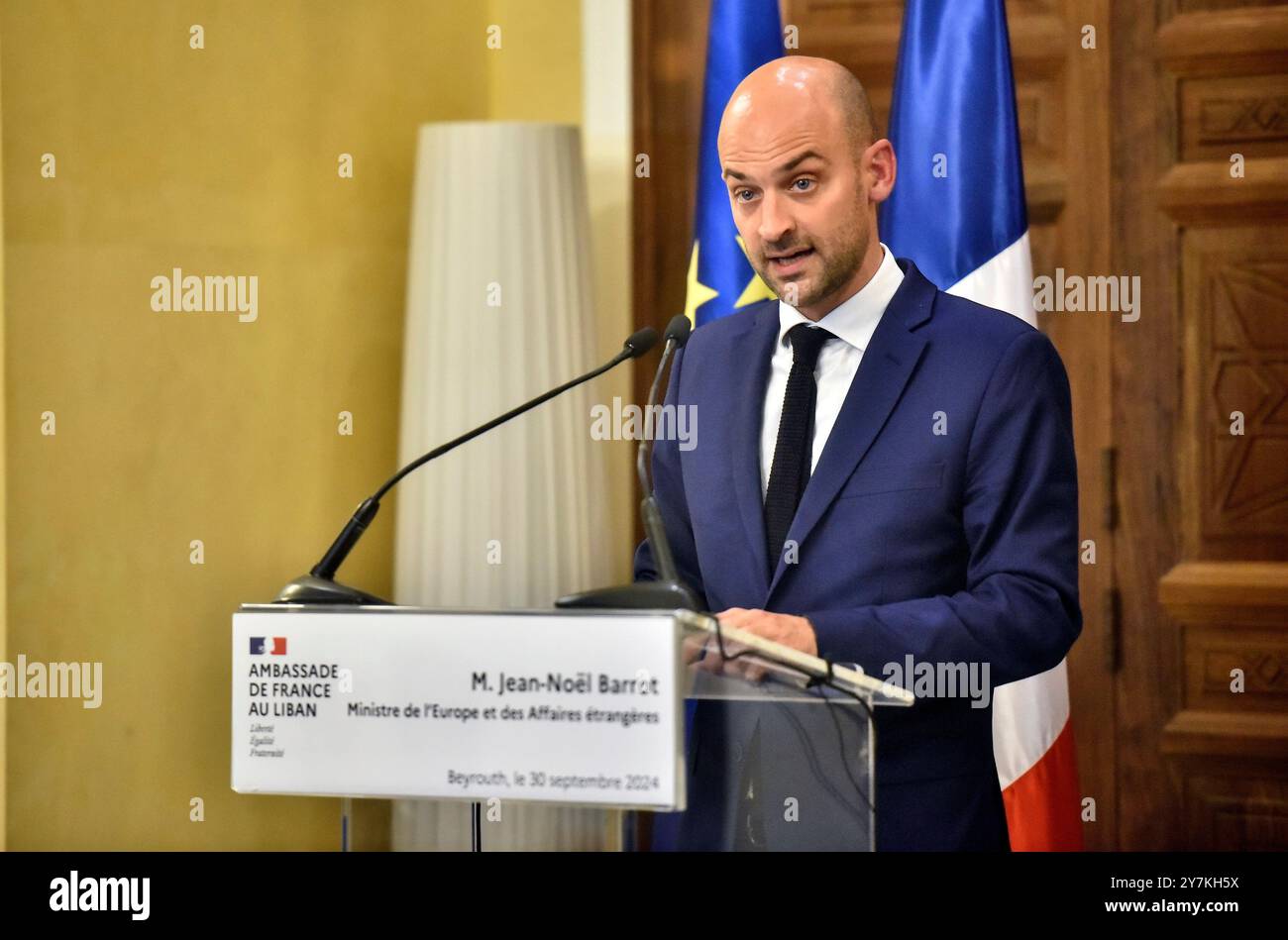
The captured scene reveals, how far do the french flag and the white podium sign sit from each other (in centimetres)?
177

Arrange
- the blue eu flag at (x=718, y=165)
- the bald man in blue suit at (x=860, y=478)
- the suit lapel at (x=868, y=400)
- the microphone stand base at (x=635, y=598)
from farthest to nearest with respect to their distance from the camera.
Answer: the blue eu flag at (x=718, y=165), the suit lapel at (x=868, y=400), the bald man in blue suit at (x=860, y=478), the microphone stand base at (x=635, y=598)

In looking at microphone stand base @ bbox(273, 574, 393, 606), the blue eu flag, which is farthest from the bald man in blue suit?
the blue eu flag

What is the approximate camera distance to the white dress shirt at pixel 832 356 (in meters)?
2.48

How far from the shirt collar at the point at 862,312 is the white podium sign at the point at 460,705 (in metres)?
1.00

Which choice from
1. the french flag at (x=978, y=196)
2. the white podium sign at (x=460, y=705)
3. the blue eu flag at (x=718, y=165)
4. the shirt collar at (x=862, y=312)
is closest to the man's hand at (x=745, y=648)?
the white podium sign at (x=460, y=705)

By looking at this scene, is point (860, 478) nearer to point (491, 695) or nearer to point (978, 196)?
point (491, 695)

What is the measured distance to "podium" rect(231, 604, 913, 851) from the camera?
1676 millimetres

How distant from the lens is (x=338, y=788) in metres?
1.76

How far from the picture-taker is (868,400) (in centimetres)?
244

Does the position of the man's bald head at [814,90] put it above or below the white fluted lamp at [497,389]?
above

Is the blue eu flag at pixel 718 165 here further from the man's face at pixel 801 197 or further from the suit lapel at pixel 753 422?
the man's face at pixel 801 197
